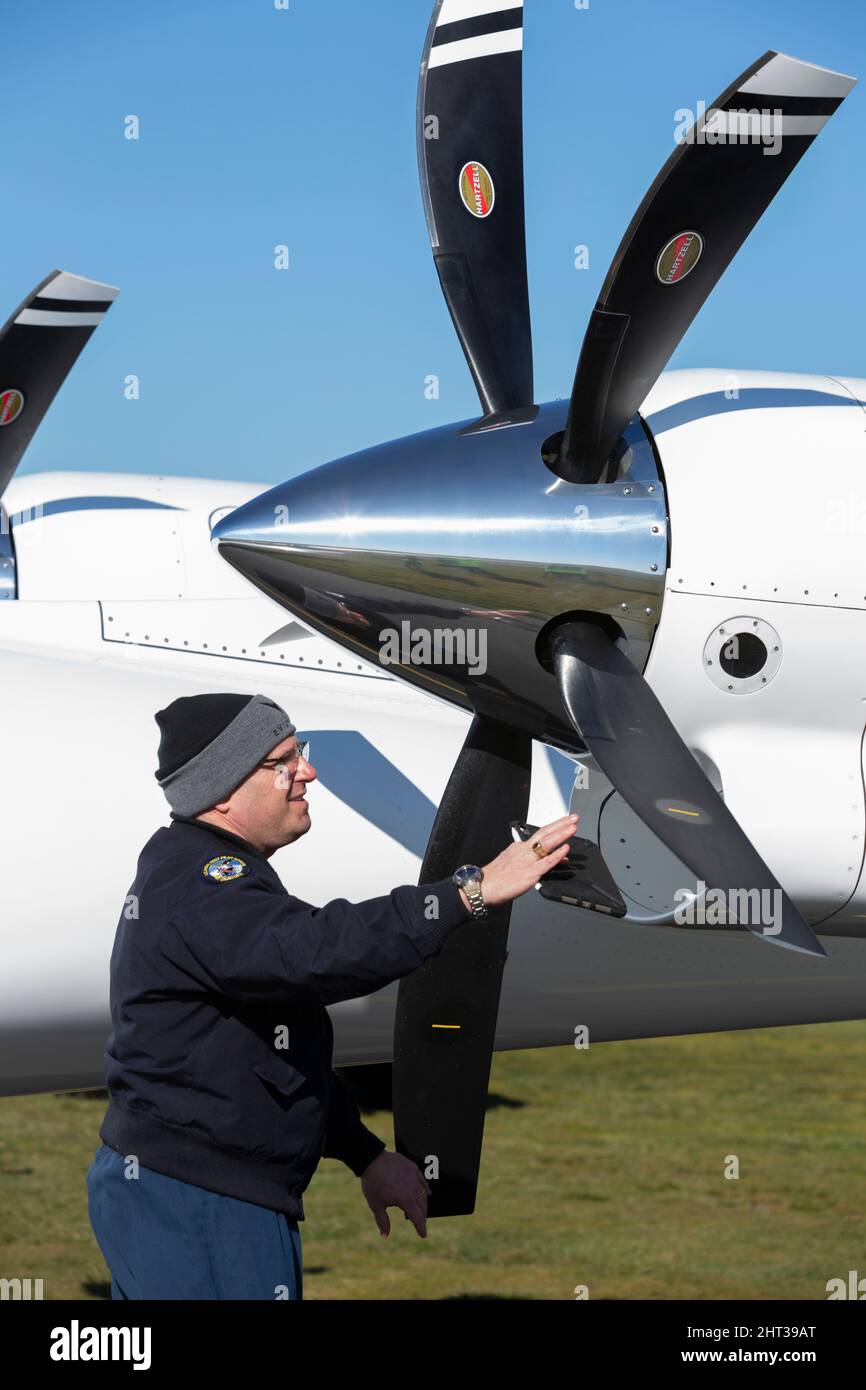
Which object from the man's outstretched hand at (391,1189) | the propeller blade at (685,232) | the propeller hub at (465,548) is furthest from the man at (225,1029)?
the propeller blade at (685,232)

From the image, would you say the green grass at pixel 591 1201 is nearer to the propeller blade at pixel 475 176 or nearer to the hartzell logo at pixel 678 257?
the propeller blade at pixel 475 176

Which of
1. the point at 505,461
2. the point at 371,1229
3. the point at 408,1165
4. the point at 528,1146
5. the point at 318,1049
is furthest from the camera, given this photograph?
the point at 528,1146

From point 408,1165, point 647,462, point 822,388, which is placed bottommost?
point 408,1165

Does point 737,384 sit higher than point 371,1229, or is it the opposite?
point 737,384

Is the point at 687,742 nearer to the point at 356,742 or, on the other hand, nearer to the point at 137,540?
the point at 356,742

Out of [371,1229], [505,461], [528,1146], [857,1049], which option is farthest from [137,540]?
[857,1049]

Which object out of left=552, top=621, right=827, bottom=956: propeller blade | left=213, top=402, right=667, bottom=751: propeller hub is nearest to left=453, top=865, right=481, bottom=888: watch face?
left=552, top=621, right=827, bottom=956: propeller blade

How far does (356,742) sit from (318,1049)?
2206 mm

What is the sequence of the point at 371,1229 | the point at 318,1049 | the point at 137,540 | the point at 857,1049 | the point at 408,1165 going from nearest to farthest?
the point at 318,1049, the point at 408,1165, the point at 137,540, the point at 371,1229, the point at 857,1049

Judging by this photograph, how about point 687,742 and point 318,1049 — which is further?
point 687,742

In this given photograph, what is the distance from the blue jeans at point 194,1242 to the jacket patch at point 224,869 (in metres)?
0.71

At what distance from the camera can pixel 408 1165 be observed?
14.2 feet

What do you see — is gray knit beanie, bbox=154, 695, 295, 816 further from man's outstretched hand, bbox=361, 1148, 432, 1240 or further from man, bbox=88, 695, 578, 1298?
man's outstretched hand, bbox=361, 1148, 432, 1240

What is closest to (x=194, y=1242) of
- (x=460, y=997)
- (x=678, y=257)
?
(x=460, y=997)
